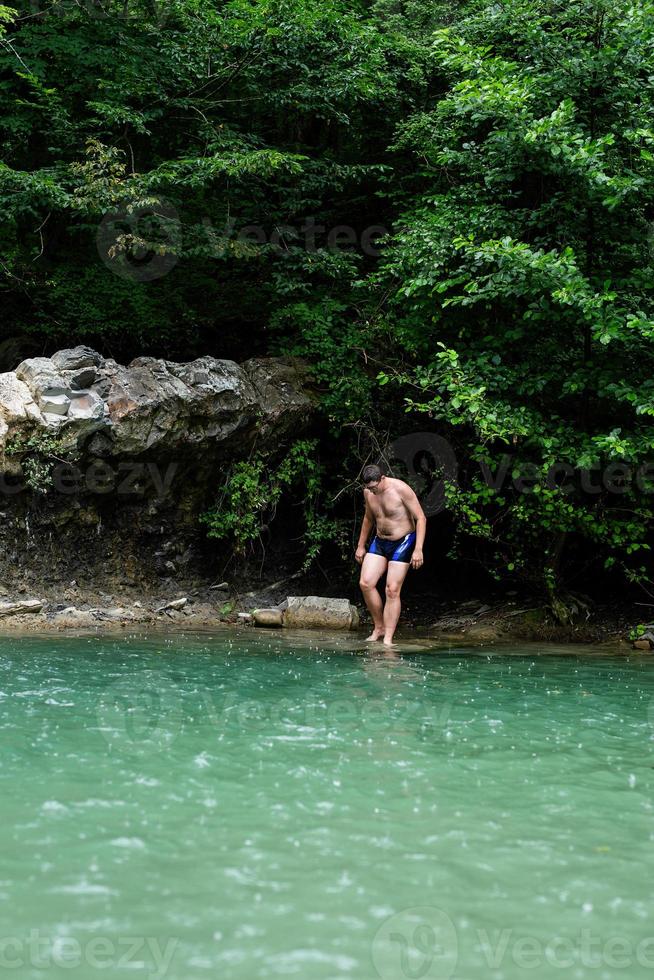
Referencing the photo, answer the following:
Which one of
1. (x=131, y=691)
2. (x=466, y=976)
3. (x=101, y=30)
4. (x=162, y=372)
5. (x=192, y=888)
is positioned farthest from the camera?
(x=101, y=30)

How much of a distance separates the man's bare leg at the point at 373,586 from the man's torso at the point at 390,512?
14.1 inches

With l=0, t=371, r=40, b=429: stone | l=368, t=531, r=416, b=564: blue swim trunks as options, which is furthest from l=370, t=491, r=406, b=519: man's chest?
l=0, t=371, r=40, b=429: stone

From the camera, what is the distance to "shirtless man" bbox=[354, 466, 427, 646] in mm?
10406

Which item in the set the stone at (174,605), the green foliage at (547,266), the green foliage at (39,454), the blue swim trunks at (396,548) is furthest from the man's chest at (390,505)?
the green foliage at (39,454)

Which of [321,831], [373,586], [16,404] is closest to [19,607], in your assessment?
[16,404]

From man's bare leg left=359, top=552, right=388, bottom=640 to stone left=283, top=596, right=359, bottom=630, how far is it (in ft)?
3.14

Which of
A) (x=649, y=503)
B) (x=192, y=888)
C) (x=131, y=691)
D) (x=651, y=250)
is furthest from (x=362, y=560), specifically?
(x=192, y=888)

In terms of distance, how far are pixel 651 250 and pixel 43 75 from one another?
9290mm

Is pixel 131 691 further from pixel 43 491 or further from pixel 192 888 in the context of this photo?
pixel 43 491

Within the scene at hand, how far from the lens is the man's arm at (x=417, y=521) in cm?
1023

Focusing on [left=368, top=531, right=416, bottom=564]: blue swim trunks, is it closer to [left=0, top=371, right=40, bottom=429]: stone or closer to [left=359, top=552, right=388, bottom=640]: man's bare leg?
[left=359, top=552, right=388, bottom=640]: man's bare leg

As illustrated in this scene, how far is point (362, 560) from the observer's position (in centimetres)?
1134

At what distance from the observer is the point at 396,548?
1064 centimetres

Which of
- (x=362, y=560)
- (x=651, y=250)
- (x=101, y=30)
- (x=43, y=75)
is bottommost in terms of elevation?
(x=362, y=560)
